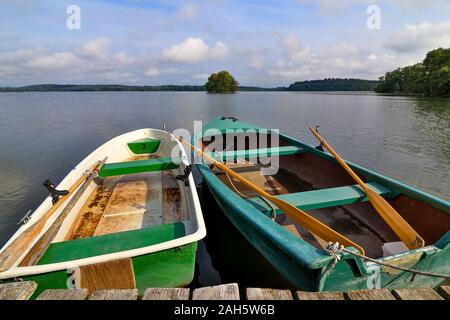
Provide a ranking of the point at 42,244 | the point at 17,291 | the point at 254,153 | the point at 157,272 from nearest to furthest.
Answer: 1. the point at 17,291
2. the point at 157,272
3. the point at 42,244
4. the point at 254,153

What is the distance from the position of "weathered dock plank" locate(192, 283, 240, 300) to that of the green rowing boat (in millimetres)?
890

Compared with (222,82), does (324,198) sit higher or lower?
lower

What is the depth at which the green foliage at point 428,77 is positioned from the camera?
5178 centimetres

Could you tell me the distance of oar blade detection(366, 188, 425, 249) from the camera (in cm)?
352

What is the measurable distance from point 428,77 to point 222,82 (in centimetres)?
6197

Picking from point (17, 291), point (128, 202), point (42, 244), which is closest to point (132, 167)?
point (128, 202)

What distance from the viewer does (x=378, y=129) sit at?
795 inches

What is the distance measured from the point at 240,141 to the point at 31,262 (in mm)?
8850

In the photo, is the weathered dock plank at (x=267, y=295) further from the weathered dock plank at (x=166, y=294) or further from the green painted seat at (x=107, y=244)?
the green painted seat at (x=107, y=244)

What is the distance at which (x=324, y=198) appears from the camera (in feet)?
14.2

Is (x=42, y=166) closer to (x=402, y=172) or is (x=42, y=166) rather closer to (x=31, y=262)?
(x=31, y=262)

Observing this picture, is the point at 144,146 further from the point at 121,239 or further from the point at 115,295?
the point at 115,295

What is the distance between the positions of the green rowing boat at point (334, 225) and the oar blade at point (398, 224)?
0.19 meters
